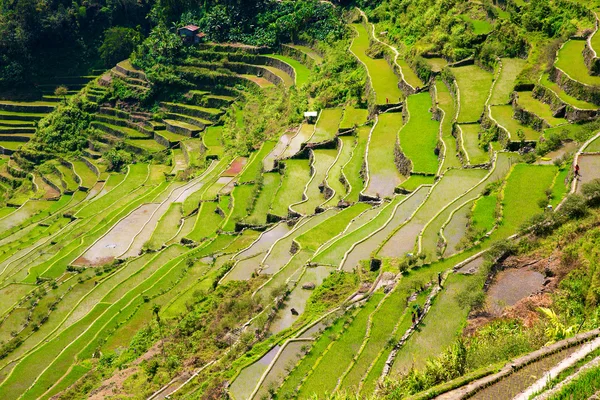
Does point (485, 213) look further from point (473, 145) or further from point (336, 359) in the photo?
point (336, 359)

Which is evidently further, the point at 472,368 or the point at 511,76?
the point at 511,76

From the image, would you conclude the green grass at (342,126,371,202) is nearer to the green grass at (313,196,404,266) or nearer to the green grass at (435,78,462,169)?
the green grass at (313,196,404,266)

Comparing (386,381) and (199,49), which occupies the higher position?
(199,49)

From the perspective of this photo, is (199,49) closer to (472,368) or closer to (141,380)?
(141,380)

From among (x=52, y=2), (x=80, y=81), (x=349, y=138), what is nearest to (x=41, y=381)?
(x=349, y=138)

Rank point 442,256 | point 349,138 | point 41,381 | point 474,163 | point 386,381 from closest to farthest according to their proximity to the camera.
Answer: point 386,381, point 442,256, point 41,381, point 474,163, point 349,138

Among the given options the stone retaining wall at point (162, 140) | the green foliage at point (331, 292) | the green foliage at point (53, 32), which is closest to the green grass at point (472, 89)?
the green foliage at point (331, 292)

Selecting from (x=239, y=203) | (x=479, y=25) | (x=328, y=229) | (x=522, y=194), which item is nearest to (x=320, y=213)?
(x=328, y=229)

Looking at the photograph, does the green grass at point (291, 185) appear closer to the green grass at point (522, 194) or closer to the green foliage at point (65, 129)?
the green grass at point (522, 194)

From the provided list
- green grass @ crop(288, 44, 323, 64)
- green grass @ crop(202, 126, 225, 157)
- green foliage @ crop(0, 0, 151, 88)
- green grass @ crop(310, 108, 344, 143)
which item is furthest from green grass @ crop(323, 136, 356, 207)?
green foliage @ crop(0, 0, 151, 88)
